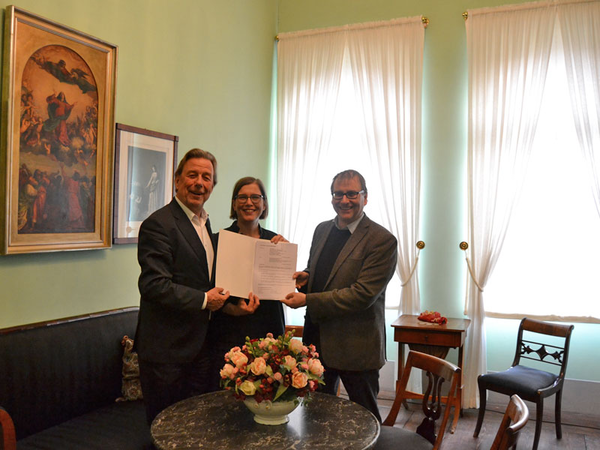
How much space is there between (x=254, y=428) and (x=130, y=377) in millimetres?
1497

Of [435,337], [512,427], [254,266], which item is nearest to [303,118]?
[435,337]

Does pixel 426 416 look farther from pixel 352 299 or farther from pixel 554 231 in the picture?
pixel 554 231

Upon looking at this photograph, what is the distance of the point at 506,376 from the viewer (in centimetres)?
392

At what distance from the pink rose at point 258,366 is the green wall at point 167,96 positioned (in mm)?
1581

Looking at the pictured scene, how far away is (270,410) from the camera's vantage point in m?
1.95

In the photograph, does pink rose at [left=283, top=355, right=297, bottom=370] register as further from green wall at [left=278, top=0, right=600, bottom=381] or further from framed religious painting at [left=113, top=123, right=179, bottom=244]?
green wall at [left=278, top=0, right=600, bottom=381]

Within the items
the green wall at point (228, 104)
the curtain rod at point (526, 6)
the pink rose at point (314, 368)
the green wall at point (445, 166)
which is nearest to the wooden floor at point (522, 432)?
the green wall at point (228, 104)

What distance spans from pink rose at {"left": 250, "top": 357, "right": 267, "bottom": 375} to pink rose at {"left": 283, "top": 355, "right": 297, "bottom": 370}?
8 centimetres

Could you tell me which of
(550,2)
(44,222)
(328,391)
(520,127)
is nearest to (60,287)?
(44,222)

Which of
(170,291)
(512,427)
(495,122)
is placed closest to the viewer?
(512,427)

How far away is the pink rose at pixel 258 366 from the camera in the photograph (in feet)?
6.22

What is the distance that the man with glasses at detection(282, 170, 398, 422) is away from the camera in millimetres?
2719

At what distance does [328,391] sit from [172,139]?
2.16 metres

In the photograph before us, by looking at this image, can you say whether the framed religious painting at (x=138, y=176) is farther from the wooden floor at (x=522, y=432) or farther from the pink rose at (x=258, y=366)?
the wooden floor at (x=522, y=432)
